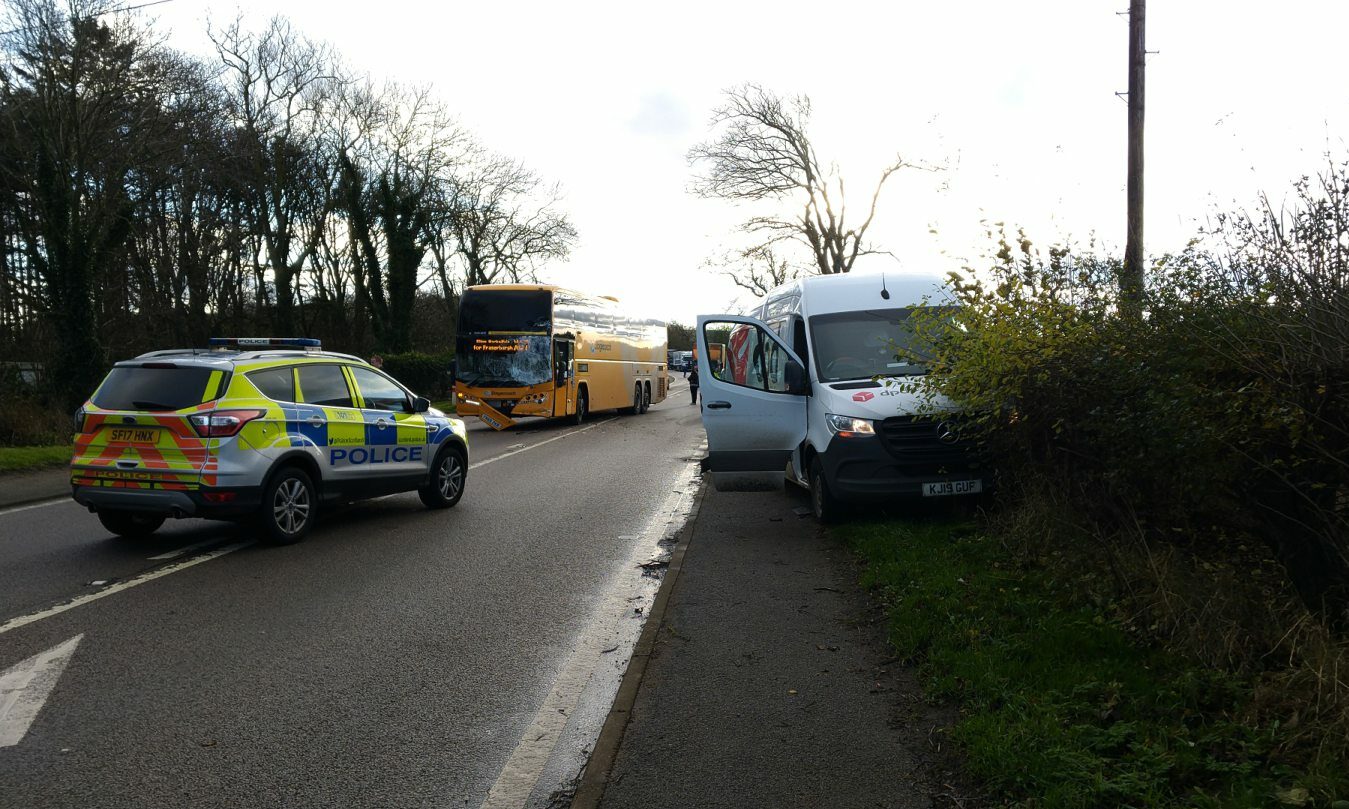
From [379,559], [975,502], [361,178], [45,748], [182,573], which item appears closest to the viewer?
[45,748]

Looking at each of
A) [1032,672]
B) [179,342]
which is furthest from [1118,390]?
[179,342]

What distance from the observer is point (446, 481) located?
1133 centimetres

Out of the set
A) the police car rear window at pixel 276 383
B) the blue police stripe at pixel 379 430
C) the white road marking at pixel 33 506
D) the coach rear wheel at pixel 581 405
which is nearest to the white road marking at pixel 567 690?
the blue police stripe at pixel 379 430

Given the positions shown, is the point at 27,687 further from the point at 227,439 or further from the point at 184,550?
the point at 184,550

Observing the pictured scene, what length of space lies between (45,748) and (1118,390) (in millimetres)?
5474

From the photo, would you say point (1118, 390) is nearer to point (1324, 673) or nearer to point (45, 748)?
point (1324, 673)

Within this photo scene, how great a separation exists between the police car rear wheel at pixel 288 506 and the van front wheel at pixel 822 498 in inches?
182

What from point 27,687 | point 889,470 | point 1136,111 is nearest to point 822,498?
point 889,470

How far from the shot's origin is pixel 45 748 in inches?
167

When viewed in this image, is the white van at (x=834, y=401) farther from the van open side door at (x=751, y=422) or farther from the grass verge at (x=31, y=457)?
the grass verge at (x=31, y=457)

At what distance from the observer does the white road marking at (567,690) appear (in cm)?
388

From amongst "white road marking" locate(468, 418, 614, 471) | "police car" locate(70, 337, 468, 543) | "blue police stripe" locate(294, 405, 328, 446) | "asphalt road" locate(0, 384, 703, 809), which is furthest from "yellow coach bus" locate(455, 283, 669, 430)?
"blue police stripe" locate(294, 405, 328, 446)

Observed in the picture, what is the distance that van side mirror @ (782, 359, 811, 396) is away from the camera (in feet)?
32.0

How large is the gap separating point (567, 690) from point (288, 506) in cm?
482
